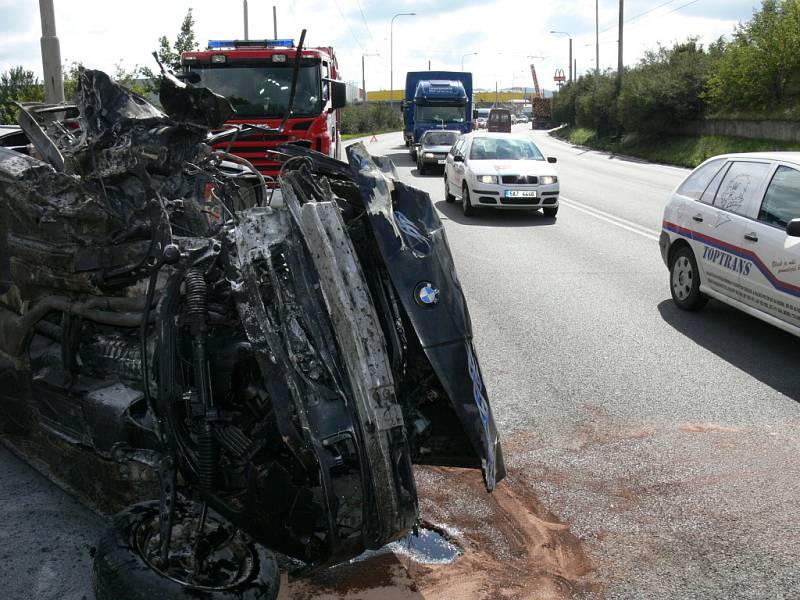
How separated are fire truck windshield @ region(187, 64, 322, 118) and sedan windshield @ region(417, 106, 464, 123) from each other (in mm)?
19180

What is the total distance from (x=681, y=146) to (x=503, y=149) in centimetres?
2869

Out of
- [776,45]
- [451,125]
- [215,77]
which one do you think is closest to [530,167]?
[215,77]

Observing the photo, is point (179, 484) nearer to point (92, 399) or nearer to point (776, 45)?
point (92, 399)

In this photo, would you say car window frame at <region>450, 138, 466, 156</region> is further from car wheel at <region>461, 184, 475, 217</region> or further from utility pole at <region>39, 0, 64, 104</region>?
utility pole at <region>39, 0, 64, 104</region>

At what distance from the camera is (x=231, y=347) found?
328 cm

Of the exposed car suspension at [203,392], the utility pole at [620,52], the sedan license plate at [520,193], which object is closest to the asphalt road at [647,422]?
the exposed car suspension at [203,392]

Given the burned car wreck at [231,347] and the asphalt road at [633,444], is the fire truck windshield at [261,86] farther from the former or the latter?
the burned car wreck at [231,347]

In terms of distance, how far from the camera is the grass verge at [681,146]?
36312 mm

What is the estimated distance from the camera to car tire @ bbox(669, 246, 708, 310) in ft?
27.2

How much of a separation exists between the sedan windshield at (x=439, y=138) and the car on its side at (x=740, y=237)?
19.7 metres

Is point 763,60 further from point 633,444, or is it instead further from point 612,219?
point 633,444

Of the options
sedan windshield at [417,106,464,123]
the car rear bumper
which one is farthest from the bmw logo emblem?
sedan windshield at [417,106,464,123]

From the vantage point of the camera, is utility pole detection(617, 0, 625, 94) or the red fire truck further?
utility pole detection(617, 0, 625, 94)

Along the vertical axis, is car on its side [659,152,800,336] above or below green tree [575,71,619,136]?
below
